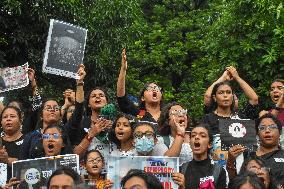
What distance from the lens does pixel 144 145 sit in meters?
6.48

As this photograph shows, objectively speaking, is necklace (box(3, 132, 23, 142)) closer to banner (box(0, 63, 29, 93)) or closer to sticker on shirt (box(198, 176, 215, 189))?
banner (box(0, 63, 29, 93))

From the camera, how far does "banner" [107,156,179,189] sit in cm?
580

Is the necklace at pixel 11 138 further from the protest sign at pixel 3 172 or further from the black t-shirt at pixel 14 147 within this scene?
the protest sign at pixel 3 172

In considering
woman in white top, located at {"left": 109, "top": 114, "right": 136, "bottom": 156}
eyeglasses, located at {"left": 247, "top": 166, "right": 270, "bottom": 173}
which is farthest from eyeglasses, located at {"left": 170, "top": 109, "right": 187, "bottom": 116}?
eyeglasses, located at {"left": 247, "top": 166, "right": 270, "bottom": 173}

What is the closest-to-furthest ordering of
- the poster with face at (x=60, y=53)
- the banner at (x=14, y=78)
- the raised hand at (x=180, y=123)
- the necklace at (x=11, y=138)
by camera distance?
1. the raised hand at (x=180, y=123)
2. the necklace at (x=11, y=138)
3. the poster with face at (x=60, y=53)
4. the banner at (x=14, y=78)

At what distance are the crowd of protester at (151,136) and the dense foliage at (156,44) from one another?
2850mm

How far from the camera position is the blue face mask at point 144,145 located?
6465 millimetres

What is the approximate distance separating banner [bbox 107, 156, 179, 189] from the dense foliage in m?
4.35

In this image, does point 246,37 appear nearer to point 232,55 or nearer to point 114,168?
point 232,55

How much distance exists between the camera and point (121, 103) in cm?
789

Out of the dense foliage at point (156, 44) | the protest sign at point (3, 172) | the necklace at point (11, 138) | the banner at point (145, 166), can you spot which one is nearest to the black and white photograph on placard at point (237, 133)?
the banner at point (145, 166)

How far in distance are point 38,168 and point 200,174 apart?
60.3 inches

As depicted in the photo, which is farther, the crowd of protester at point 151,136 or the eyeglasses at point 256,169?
the crowd of protester at point 151,136

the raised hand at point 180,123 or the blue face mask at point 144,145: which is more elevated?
the raised hand at point 180,123
